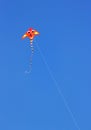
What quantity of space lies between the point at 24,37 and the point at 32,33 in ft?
2.28

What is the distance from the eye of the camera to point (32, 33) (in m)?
15.9

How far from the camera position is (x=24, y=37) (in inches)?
627
